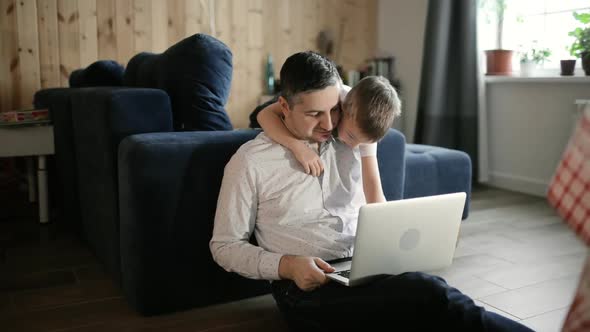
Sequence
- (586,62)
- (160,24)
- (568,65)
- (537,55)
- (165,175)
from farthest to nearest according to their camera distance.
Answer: (160,24) → (537,55) → (568,65) → (586,62) → (165,175)

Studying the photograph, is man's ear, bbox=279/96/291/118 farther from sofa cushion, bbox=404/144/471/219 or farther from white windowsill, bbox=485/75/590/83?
white windowsill, bbox=485/75/590/83

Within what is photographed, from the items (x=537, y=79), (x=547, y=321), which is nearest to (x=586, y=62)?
(x=537, y=79)

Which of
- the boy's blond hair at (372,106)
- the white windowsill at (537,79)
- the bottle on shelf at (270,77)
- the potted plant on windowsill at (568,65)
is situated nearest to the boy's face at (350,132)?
the boy's blond hair at (372,106)

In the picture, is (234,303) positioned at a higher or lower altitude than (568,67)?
lower

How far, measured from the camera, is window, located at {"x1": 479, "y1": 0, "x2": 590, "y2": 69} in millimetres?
3600

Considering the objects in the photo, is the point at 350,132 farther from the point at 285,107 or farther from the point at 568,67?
the point at 568,67

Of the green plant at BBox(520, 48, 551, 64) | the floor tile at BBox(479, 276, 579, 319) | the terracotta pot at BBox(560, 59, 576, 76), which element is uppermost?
the green plant at BBox(520, 48, 551, 64)

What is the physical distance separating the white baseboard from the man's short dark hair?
2.44 m

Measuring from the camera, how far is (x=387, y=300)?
1358 mm

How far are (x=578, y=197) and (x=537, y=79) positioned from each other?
3.01 meters

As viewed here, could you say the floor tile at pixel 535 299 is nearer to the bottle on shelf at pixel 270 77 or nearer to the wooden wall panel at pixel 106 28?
the bottle on shelf at pixel 270 77

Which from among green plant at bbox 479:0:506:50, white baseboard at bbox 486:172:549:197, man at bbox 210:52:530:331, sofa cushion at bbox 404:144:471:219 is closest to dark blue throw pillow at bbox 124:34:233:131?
man at bbox 210:52:530:331

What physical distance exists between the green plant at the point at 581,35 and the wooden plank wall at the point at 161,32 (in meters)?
1.84

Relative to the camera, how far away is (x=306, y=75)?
4.86 feet
